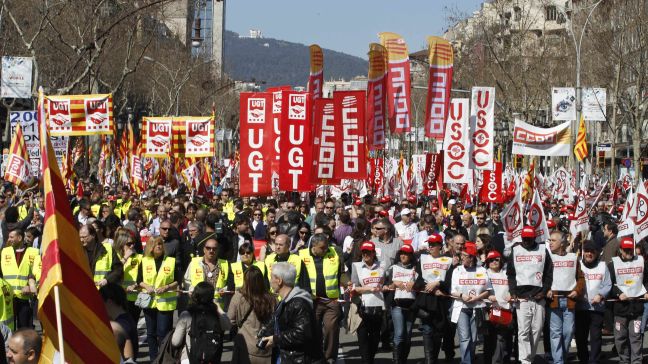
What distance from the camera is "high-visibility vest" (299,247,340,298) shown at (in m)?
12.2

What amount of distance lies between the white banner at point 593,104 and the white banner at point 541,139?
19.3 meters

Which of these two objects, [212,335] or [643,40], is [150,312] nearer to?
[212,335]

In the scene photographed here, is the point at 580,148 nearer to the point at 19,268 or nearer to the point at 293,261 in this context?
the point at 293,261

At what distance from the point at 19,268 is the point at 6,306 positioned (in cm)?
140

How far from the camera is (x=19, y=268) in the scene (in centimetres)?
1223

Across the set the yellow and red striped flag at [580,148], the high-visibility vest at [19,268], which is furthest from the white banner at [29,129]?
the high-visibility vest at [19,268]

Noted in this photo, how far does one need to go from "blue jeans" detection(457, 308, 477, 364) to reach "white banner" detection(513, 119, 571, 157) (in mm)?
11253

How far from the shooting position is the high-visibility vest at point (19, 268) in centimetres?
1208

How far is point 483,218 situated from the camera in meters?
19.0

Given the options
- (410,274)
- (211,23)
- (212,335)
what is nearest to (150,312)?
(410,274)

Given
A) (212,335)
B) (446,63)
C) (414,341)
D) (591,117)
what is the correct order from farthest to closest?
(591,117) → (446,63) → (414,341) → (212,335)

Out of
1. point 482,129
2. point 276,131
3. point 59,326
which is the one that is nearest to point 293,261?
point 59,326

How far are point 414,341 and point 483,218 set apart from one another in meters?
3.98

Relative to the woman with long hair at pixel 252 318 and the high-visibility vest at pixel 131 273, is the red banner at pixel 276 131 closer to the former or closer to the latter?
the high-visibility vest at pixel 131 273
